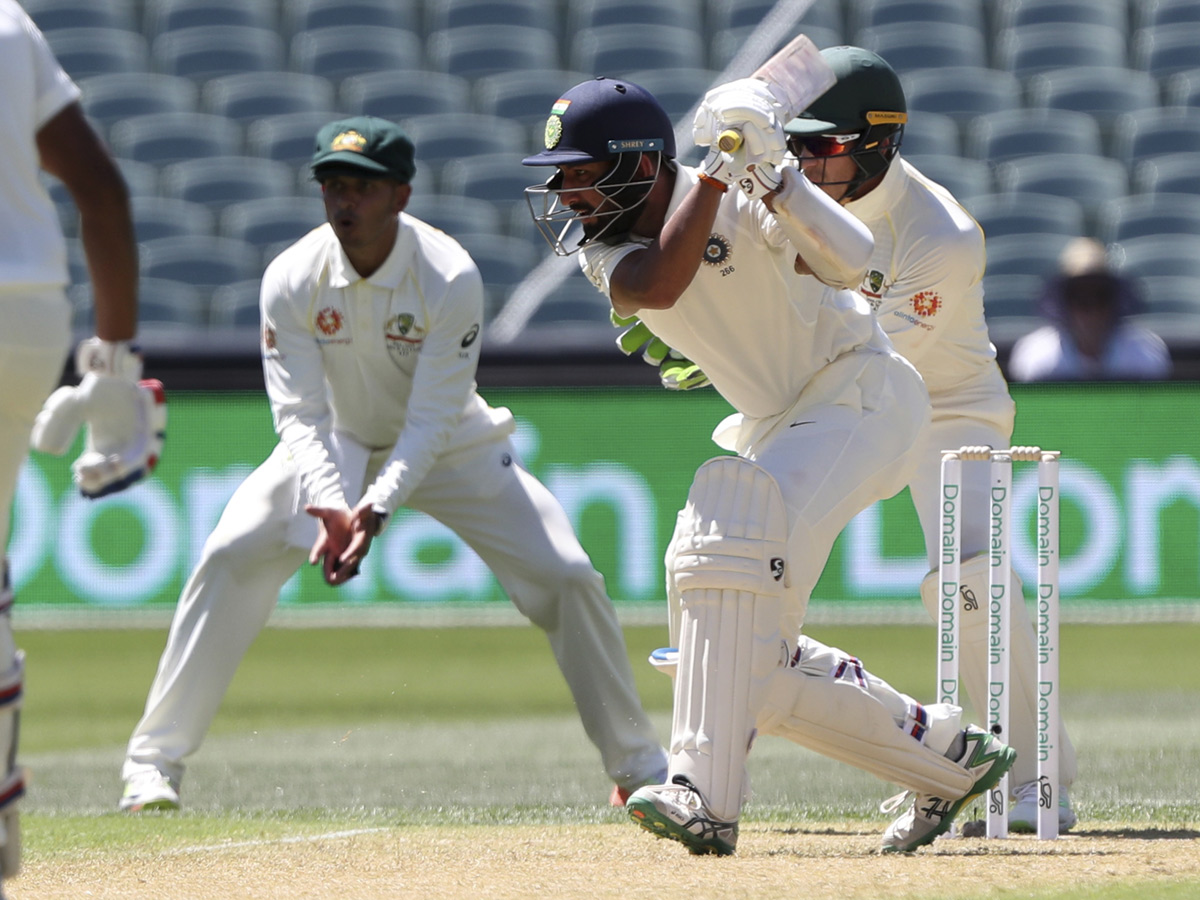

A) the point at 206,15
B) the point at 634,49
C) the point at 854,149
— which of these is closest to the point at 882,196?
the point at 854,149

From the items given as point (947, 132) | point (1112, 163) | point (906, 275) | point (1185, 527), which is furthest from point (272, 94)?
point (906, 275)

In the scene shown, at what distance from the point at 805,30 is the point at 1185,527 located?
6.28 m

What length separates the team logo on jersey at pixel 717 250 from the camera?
4156mm

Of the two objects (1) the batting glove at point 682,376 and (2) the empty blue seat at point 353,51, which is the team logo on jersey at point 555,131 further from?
(2) the empty blue seat at point 353,51

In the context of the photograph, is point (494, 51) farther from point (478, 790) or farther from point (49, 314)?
point (49, 314)

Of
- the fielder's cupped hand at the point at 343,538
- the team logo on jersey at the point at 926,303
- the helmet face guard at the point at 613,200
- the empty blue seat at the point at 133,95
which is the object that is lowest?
the fielder's cupped hand at the point at 343,538

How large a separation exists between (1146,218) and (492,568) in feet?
28.7

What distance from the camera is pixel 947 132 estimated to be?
14102 millimetres

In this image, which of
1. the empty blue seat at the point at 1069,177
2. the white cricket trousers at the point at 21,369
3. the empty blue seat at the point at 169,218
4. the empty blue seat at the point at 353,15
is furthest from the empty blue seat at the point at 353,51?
the white cricket trousers at the point at 21,369

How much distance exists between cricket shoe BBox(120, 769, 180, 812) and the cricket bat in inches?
105

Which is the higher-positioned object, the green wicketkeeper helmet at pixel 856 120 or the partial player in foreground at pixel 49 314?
the green wicketkeeper helmet at pixel 856 120

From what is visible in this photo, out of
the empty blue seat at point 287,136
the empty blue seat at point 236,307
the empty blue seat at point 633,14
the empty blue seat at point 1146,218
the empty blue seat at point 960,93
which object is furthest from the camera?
the empty blue seat at point 633,14

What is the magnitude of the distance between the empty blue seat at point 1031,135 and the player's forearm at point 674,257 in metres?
10.6

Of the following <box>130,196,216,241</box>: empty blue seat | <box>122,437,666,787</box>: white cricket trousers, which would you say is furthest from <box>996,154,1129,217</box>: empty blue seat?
Result: <box>122,437,666,787</box>: white cricket trousers
